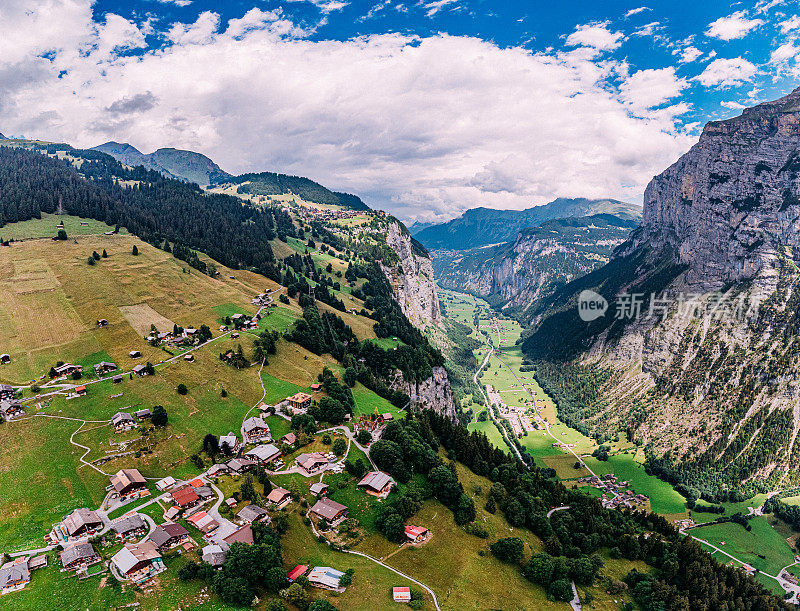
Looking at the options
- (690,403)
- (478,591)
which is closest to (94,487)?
(478,591)

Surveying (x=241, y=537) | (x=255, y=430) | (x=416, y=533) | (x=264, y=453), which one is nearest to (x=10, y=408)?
(x=255, y=430)

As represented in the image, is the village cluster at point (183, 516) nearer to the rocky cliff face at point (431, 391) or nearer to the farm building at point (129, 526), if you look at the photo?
the farm building at point (129, 526)

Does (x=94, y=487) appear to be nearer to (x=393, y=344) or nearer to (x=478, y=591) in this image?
(x=478, y=591)

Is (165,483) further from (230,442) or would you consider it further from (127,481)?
(230,442)

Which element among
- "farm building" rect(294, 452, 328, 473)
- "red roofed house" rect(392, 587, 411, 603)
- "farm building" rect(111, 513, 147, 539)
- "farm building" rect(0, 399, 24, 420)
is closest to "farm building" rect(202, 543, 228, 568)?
"farm building" rect(111, 513, 147, 539)

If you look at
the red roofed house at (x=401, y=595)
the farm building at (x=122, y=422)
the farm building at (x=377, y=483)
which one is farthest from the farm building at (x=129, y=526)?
the red roofed house at (x=401, y=595)

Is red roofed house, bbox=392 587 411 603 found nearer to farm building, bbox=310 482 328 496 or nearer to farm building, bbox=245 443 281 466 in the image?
farm building, bbox=310 482 328 496
